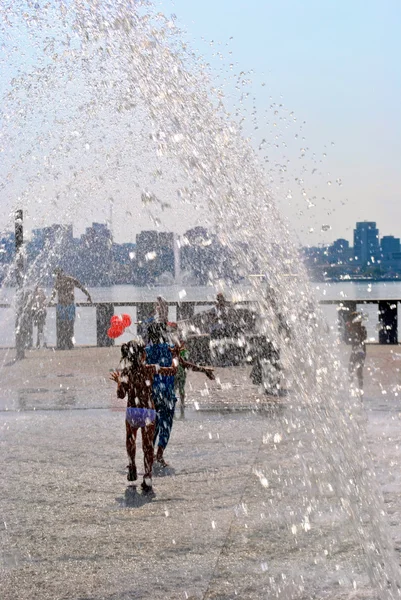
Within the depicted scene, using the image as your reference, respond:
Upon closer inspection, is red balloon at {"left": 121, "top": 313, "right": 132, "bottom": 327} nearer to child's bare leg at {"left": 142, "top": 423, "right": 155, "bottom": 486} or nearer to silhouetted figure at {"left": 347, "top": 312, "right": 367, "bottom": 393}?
child's bare leg at {"left": 142, "top": 423, "right": 155, "bottom": 486}

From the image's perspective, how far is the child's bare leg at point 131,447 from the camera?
7.50 metres

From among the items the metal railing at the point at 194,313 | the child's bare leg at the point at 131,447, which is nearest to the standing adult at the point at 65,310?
the metal railing at the point at 194,313

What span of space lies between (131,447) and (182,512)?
1.05 m

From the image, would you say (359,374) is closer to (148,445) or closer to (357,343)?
(357,343)

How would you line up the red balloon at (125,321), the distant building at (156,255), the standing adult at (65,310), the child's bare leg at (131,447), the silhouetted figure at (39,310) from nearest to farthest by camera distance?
the child's bare leg at (131,447) → the red balloon at (125,321) → the standing adult at (65,310) → the silhouetted figure at (39,310) → the distant building at (156,255)

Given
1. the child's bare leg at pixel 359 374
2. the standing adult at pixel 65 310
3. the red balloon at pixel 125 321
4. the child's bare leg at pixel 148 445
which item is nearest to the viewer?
the child's bare leg at pixel 148 445

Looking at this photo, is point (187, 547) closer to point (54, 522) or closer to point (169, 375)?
point (54, 522)

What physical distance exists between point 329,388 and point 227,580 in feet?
10.4

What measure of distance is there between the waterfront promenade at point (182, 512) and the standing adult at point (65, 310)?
9099 millimetres

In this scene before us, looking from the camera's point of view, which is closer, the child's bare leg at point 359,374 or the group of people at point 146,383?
the group of people at point 146,383

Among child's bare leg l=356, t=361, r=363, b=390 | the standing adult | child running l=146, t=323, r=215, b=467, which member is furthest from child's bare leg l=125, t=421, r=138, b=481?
the standing adult

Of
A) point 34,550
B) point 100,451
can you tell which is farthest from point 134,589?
point 100,451

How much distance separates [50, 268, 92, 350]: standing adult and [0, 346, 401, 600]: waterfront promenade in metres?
9.10

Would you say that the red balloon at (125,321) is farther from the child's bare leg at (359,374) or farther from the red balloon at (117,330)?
the child's bare leg at (359,374)
